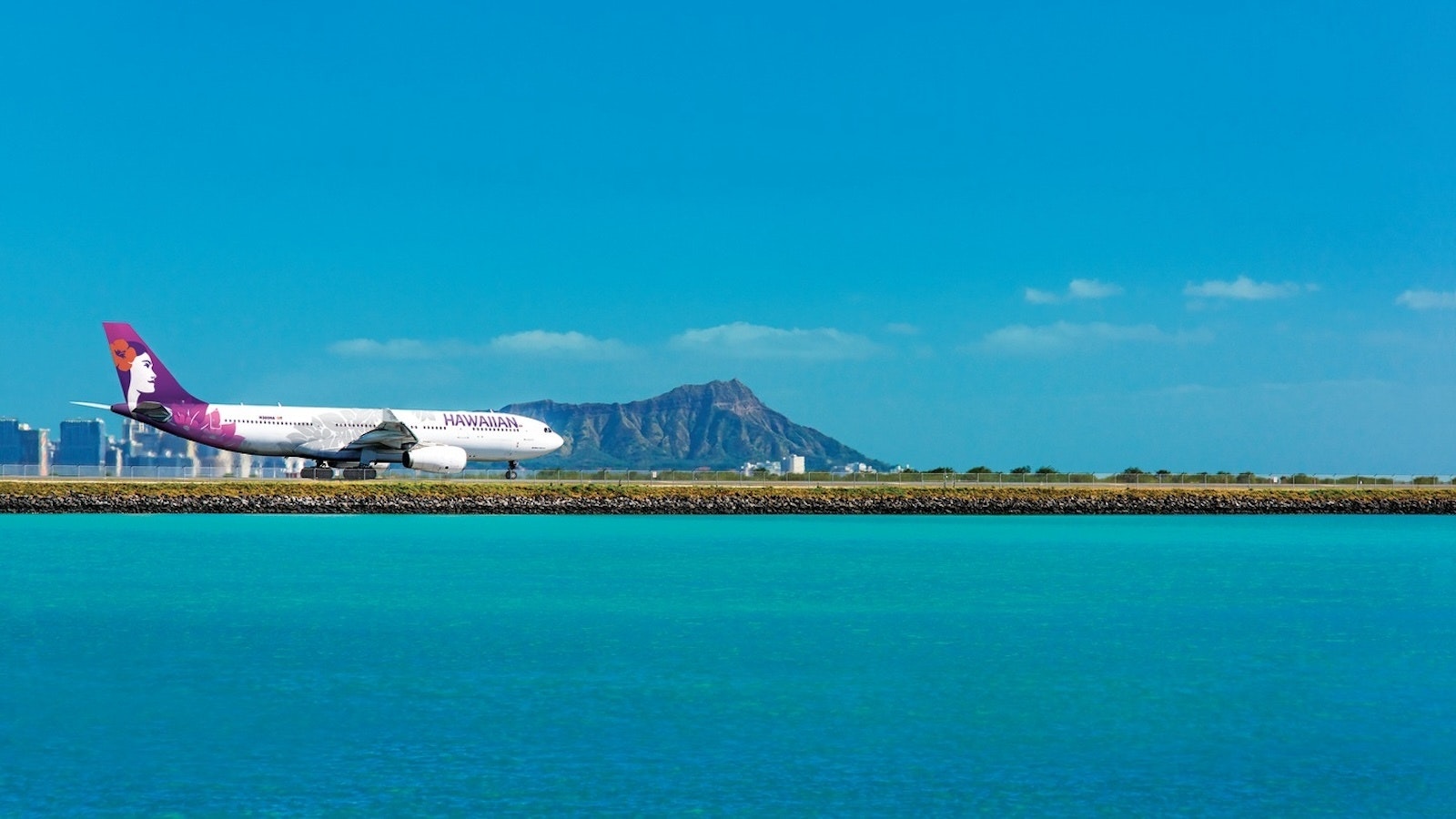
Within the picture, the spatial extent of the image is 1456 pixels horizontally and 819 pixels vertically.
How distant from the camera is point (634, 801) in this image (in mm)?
15594

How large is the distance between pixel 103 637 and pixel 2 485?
152 ft

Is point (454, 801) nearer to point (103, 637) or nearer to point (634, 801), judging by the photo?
Answer: point (634, 801)

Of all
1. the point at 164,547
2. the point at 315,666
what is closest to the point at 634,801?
the point at 315,666

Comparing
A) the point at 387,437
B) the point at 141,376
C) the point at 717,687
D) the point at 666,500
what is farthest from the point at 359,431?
the point at 717,687

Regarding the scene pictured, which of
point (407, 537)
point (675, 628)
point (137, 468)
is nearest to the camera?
point (675, 628)

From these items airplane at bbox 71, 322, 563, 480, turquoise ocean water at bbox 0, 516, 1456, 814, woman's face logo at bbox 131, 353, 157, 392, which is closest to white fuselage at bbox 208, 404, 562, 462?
airplane at bbox 71, 322, 563, 480

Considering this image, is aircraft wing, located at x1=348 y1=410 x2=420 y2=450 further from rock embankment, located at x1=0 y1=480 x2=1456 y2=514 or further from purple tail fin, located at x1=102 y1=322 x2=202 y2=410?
purple tail fin, located at x1=102 y1=322 x2=202 y2=410

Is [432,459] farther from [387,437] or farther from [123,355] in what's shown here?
[123,355]

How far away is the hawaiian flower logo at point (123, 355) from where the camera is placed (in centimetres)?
7481

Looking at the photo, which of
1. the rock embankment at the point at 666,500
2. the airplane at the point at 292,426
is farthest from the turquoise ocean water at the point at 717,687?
the airplane at the point at 292,426

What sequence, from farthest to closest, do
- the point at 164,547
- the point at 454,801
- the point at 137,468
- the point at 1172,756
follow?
the point at 137,468, the point at 164,547, the point at 1172,756, the point at 454,801

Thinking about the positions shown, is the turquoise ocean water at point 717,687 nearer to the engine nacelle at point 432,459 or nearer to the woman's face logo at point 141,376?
the engine nacelle at point 432,459

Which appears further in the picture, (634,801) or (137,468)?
(137,468)

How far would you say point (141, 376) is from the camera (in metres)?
74.8
